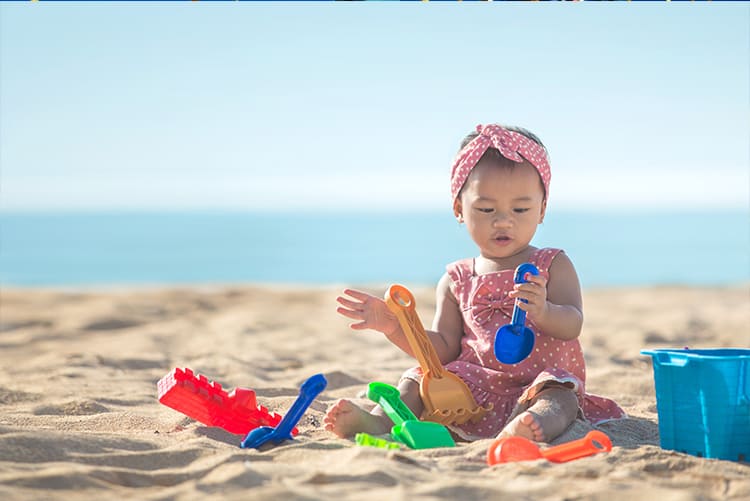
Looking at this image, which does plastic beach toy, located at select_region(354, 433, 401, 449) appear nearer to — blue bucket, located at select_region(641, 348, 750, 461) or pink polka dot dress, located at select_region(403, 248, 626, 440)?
pink polka dot dress, located at select_region(403, 248, 626, 440)

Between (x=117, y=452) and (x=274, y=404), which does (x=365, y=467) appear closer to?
(x=117, y=452)

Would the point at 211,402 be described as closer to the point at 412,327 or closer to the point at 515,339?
the point at 412,327

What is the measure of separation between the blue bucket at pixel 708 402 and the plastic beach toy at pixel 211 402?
1092 mm

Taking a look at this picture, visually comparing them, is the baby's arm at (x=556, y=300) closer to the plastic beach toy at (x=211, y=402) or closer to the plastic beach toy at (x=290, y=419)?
the plastic beach toy at (x=290, y=419)

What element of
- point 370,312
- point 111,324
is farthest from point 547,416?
point 111,324

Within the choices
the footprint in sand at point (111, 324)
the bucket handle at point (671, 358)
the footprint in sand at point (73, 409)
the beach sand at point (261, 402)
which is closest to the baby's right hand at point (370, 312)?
the beach sand at point (261, 402)

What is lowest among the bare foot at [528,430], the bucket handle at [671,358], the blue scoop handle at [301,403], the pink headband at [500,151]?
the bare foot at [528,430]

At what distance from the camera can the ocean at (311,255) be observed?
17047 mm

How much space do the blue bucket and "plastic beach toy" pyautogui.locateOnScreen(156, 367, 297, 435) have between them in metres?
1.09

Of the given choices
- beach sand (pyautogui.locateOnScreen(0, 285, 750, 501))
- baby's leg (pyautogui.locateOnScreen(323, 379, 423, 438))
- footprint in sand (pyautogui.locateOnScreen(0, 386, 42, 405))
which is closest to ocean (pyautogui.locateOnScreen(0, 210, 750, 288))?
beach sand (pyautogui.locateOnScreen(0, 285, 750, 501))

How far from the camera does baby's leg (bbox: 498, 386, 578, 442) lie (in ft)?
7.54

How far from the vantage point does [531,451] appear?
2.10 metres

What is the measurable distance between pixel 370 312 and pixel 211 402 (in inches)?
22.3

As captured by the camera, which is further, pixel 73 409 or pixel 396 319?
pixel 73 409
